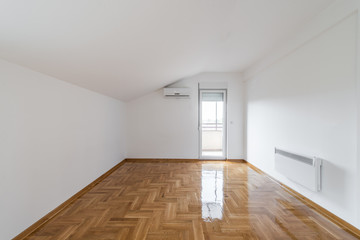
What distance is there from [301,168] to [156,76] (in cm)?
301

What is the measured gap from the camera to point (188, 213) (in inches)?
85.2

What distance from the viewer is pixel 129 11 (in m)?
1.50

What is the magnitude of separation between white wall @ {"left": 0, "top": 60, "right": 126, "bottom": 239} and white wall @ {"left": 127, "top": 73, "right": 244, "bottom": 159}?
6.41ft

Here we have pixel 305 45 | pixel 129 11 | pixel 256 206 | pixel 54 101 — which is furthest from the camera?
pixel 305 45

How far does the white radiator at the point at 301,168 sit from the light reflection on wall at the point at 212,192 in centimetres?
108

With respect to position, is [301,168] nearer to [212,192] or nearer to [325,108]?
[325,108]

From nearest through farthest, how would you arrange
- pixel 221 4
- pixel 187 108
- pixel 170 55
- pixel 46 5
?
1. pixel 46 5
2. pixel 221 4
3. pixel 170 55
4. pixel 187 108

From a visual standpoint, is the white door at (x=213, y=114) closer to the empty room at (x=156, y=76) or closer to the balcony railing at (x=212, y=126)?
the balcony railing at (x=212, y=126)

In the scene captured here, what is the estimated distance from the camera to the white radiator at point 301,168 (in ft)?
7.23

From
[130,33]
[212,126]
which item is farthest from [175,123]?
[130,33]

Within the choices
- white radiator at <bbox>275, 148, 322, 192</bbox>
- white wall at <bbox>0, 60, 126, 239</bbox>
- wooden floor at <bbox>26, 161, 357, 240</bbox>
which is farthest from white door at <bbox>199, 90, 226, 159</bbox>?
white wall at <bbox>0, 60, 126, 239</bbox>

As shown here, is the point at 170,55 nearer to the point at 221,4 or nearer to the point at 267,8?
the point at 221,4

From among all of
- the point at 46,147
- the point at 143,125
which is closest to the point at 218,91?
the point at 143,125

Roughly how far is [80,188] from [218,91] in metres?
4.08
